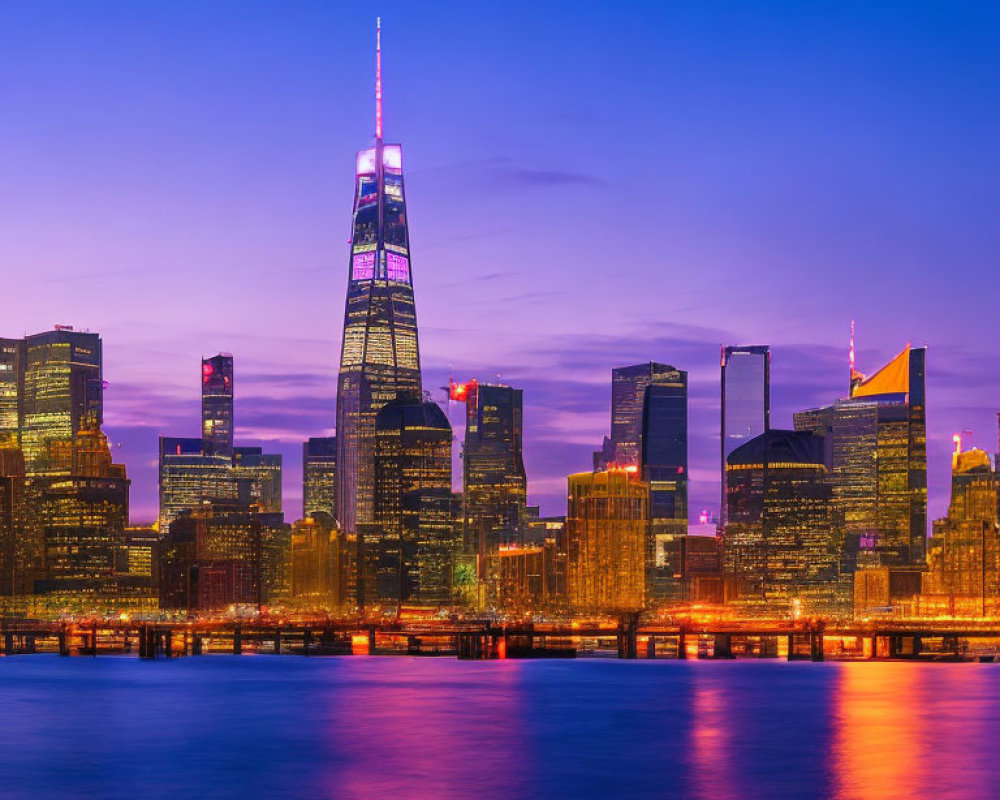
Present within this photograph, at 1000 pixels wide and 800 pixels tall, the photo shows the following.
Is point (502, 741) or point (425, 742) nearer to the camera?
point (425, 742)

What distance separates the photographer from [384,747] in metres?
118

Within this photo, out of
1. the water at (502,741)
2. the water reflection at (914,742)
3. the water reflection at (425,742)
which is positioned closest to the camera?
the water reflection at (914,742)

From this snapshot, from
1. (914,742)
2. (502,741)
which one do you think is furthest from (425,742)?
(914,742)

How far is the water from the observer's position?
322 feet

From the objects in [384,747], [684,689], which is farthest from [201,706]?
[684,689]

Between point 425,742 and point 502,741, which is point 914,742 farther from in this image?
point 425,742

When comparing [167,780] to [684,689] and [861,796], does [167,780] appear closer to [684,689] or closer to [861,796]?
[861,796]

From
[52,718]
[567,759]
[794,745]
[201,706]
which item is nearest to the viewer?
[567,759]

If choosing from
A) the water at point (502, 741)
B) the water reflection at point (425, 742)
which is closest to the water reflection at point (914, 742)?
the water at point (502, 741)

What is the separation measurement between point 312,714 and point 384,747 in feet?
96.6

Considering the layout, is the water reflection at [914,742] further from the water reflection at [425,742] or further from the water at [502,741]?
the water reflection at [425,742]

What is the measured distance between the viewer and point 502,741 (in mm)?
121812

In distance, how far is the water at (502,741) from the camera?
3868 inches

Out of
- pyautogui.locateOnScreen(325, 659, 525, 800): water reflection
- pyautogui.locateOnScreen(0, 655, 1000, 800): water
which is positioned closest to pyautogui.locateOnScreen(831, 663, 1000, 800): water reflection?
pyautogui.locateOnScreen(0, 655, 1000, 800): water
